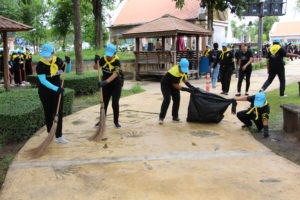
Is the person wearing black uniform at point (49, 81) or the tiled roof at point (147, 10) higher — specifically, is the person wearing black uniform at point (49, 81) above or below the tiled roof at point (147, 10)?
below

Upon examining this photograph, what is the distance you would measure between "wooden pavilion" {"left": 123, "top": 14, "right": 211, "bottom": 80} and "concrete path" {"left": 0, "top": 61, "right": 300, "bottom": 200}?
8996mm

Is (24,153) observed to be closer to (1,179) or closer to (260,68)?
(1,179)

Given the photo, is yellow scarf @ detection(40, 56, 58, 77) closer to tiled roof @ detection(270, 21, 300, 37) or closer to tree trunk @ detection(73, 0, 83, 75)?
tree trunk @ detection(73, 0, 83, 75)

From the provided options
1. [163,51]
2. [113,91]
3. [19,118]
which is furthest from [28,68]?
[19,118]

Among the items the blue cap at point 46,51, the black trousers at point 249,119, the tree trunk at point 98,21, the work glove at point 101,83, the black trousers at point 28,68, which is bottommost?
the black trousers at point 249,119

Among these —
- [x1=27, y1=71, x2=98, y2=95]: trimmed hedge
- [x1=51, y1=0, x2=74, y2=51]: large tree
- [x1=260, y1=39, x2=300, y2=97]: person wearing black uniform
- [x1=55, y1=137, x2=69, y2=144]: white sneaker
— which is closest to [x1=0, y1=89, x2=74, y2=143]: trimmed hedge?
[x1=55, y1=137, x2=69, y2=144]: white sneaker

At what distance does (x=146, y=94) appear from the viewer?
1110 centimetres

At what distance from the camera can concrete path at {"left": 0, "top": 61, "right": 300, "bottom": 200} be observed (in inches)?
140

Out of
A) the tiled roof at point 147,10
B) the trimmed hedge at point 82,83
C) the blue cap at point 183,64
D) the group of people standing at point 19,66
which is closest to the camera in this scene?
the blue cap at point 183,64

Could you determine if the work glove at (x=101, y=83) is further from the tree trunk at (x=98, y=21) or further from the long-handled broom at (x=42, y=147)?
the tree trunk at (x=98, y=21)

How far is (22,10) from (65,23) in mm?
3184

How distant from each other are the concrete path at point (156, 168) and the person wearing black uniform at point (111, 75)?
0.68 m

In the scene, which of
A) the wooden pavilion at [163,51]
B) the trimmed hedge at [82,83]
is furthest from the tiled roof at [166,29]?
the trimmed hedge at [82,83]

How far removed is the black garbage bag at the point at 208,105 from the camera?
6605 mm
